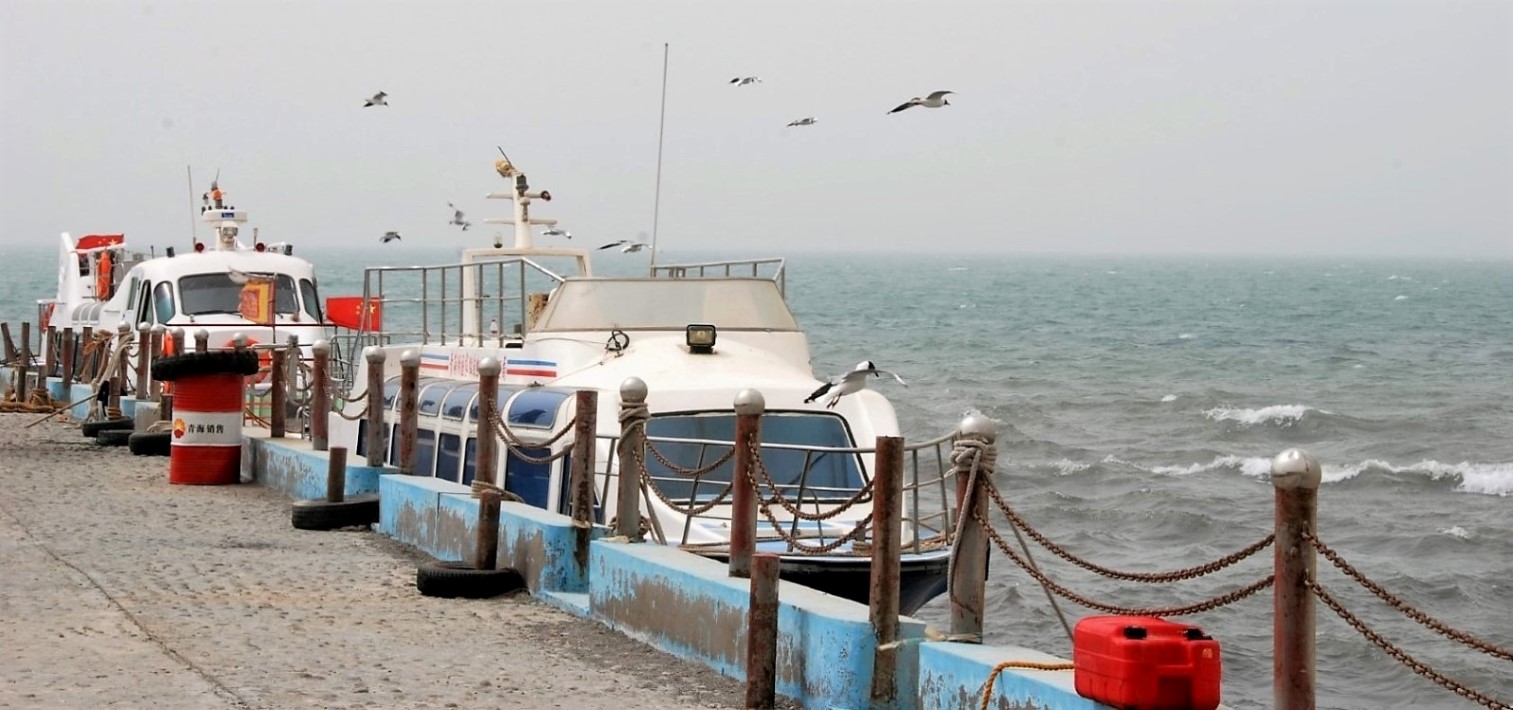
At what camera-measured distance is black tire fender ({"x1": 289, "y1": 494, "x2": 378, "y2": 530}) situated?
49.8 ft

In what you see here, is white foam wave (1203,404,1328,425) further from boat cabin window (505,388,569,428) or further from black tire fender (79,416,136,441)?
boat cabin window (505,388,569,428)

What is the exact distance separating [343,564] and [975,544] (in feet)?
21.2

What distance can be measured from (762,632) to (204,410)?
35.0 ft

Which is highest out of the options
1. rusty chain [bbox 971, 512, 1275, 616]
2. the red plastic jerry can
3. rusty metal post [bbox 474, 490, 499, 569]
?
rusty chain [bbox 971, 512, 1275, 616]

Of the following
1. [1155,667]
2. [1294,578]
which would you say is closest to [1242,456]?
[1155,667]

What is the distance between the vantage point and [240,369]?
60.0ft

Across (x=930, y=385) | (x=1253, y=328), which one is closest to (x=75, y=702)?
(x=930, y=385)

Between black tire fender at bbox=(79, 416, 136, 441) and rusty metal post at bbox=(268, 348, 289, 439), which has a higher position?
rusty metal post at bbox=(268, 348, 289, 439)

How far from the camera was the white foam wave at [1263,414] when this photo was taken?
41.0 metres

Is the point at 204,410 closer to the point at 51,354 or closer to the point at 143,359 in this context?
the point at 143,359

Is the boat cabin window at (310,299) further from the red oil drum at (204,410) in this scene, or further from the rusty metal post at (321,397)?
the rusty metal post at (321,397)

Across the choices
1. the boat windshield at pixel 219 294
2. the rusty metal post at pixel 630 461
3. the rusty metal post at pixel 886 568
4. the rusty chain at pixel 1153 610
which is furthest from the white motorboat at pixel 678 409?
the boat windshield at pixel 219 294

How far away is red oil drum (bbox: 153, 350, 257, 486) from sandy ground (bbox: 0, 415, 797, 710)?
2467mm

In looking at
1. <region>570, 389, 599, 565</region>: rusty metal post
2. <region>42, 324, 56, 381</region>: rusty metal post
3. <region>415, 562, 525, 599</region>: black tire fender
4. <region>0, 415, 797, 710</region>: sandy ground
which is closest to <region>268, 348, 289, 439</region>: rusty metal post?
<region>0, 415, 797, 710</region>: sandy ground
